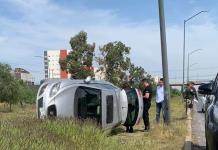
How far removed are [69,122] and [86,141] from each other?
4.01 ft

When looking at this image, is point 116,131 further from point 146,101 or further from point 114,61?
point 114,61

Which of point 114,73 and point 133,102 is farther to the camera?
point 114,73

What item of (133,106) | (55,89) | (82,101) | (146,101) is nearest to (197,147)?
(82,101)

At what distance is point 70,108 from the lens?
1445cm

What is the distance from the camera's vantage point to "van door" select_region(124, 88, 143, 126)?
57.3 ft

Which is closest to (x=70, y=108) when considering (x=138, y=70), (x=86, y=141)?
(x=86, y=141)

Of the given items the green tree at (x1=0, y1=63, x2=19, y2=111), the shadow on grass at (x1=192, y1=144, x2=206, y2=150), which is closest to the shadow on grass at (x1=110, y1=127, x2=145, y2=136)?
the shadow on grass at (x1=192, y1=144, x2=206, y2=150)

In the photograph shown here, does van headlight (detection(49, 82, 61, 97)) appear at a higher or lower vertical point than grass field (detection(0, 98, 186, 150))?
higher

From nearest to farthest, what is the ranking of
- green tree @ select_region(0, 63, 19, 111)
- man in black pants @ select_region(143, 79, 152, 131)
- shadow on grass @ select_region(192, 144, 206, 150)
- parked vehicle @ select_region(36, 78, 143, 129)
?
shadow on grass @ select_region(192, 144, 206, 150) < parked vehicle @ select_region(36, 78, 143, 129) < man in black pants @ select_region(143, 79, 152, 131) < green tree @ select_region(0, 63, 19, 111)

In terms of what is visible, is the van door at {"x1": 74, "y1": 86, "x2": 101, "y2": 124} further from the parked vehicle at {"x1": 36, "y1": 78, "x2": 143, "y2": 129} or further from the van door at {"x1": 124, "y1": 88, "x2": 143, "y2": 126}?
the van door at {"x1": 124, "y1": 88, "x2": 143, "y2": 126}

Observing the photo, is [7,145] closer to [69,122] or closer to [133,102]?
[69,122]

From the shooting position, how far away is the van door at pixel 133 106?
1745cm

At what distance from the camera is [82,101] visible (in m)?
14.8

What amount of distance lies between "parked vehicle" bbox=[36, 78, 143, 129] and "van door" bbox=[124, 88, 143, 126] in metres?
0.90
